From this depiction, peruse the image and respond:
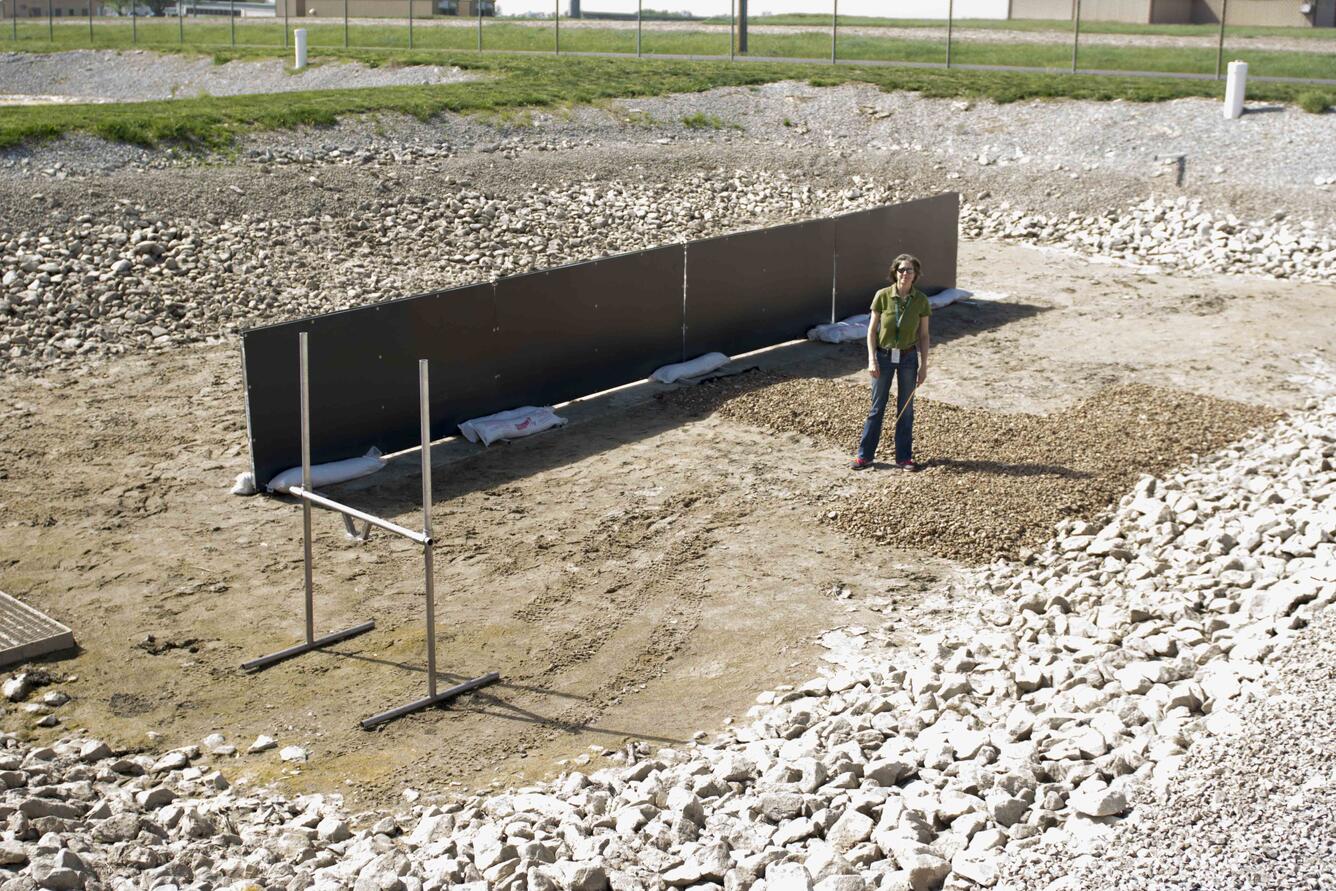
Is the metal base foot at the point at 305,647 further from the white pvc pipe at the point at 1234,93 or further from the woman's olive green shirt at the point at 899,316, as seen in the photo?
the white pvc pipe at the point at 1234,93

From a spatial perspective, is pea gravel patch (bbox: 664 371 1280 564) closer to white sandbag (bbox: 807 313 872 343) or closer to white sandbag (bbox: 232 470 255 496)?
white sandbag (bbox: 807 313 872 343)

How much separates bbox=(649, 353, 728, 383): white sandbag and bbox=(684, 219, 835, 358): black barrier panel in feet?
0.66

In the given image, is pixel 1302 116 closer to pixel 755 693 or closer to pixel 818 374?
pixel 818 374

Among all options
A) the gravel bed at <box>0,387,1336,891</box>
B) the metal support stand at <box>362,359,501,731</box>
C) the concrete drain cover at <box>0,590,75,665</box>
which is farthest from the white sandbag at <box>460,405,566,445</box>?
the gravel bed at <box>0,387,1336,891</box>

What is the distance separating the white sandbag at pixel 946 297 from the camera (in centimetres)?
1897

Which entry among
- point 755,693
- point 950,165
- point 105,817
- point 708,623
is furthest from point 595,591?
point 950,165

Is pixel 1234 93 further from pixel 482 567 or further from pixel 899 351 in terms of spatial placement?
pixel 482 567

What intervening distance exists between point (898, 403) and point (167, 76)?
35506 mm

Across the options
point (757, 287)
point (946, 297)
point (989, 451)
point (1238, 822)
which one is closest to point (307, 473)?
point (1238, 822)

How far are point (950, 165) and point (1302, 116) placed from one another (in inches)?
246

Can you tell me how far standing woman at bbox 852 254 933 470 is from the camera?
12258 mm

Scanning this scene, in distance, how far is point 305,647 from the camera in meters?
9.49

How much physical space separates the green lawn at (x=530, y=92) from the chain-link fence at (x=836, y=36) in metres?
3.29

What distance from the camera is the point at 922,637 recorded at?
31.4 feet
